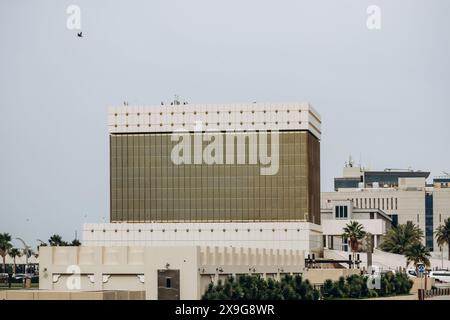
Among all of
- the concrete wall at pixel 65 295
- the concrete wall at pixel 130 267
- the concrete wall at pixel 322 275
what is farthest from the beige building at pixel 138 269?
the concrete wall at pixel 322 275

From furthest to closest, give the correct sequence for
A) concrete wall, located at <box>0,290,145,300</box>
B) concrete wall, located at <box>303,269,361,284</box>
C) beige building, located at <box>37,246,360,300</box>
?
concrete wall, located at <box>303,269,361,284</box>
beige building, located at <box>37,246,360,300</box>
concrete wall, located at <box>0,290,145,300</box>

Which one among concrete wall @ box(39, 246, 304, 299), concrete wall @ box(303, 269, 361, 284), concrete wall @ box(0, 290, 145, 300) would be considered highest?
concrete wall @ box(39, 246, 304, 299)

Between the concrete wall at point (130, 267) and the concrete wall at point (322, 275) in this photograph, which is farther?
the concrete wall at point (322, 275)

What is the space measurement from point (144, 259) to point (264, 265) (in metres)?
33.7

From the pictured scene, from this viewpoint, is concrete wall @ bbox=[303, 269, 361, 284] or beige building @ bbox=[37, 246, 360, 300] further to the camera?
concrete wall @ bbox=[303, 269, 361, 284]

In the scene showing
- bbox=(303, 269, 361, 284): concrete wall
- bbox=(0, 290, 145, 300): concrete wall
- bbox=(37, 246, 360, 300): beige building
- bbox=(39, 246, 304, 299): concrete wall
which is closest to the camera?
bbox=(0, 290, 145, 300): concrete wall

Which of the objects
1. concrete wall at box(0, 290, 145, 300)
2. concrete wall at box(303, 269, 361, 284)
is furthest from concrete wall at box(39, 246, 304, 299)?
concrete wall at box(303, 269, 361, 284)

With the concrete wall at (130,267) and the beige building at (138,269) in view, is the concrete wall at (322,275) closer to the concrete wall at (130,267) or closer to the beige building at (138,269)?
the concrete wall at (130,267)

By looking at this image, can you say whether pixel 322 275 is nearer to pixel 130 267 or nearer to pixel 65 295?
pixel 130 267

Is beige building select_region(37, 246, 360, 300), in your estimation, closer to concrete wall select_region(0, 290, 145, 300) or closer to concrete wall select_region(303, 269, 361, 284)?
concrete wall select_region(0, 290, 145, 300)

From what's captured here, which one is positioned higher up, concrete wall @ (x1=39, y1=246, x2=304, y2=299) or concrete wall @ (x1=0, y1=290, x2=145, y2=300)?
concrete wall @ (x1=39, y1=246, x2=304, y2=299)
